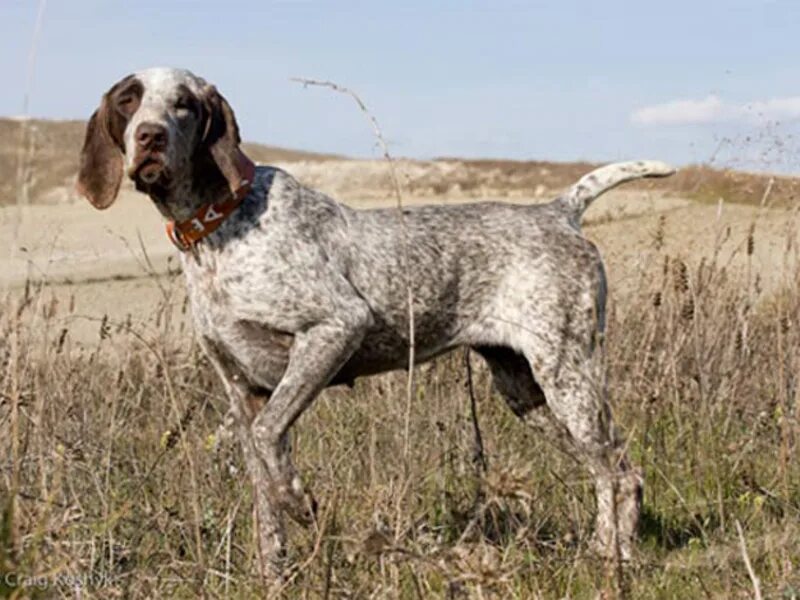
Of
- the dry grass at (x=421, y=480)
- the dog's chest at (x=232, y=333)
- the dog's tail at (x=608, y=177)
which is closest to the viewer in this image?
the dry grass at (x=421, y=480)

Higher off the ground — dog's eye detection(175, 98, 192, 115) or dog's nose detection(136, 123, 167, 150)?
dog's eye detection(175, 98, 192, 115)

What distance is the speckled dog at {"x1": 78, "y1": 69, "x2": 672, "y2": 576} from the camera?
4.79 metres

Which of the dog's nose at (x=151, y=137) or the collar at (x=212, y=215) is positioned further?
the collar at (x=212, y=215)

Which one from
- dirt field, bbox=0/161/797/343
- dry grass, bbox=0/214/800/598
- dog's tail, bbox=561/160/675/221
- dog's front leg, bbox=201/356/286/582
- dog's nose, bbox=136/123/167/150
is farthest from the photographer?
dirt field, bbox=0/161/797/343

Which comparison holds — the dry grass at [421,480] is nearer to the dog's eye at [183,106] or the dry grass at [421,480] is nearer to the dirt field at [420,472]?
the dirt field at [420,472]

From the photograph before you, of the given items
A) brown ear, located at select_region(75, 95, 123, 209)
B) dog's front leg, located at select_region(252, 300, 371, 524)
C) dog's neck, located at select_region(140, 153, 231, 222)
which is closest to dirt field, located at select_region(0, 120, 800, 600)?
dog's front leg, located at select_region(252, 300, 371, 524)

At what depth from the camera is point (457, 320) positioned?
535 cm

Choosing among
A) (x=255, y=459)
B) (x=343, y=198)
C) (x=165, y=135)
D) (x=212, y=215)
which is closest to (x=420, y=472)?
(x=255, y=459)

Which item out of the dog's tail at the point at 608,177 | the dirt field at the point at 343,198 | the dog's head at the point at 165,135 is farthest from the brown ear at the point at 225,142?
the dirt field at the point at 343,198

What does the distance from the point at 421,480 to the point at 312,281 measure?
1119mm

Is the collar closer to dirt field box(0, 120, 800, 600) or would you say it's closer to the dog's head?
the dog's head

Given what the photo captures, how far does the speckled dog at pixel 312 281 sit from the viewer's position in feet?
15.7

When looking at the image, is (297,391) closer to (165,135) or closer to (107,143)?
(165,135)

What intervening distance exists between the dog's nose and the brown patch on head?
0.27m
